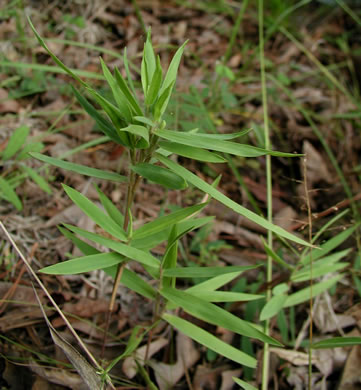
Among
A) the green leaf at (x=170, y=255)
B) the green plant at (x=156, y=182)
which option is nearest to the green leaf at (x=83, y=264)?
the green plant at (x=156, y=182)

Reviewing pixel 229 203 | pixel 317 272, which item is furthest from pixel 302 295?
pixel 229 203

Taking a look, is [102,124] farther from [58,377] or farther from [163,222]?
[58,377]

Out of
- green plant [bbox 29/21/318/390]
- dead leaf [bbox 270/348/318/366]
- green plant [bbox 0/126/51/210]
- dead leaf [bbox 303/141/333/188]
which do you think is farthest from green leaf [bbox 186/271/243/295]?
dead leaf [bbox 303/141/333/188]

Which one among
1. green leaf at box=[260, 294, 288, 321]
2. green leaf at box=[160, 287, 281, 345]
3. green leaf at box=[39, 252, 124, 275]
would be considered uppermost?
green leaf at box=[39, 252, 124, 275]

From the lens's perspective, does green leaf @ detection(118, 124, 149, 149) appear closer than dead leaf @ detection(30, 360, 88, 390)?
Yes

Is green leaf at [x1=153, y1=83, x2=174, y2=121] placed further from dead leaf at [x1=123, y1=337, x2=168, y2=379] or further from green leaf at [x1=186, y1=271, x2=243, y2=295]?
dead leaf at [x1=123, y1=337, x2=168, y2=379]

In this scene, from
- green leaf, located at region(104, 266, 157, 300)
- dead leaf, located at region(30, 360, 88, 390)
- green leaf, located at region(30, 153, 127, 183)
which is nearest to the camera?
green leaf, located at region(30, 153, 127, 183)

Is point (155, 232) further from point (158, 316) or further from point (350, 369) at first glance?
point (350, 369)
